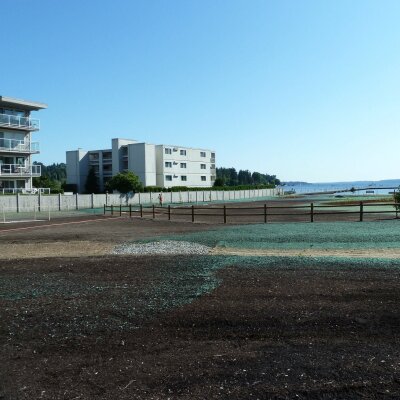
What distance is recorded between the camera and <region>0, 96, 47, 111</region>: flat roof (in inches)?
2068

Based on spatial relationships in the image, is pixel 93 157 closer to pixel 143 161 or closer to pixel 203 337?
pixel 143 161

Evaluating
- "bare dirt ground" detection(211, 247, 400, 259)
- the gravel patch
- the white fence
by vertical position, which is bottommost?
the gravel patch

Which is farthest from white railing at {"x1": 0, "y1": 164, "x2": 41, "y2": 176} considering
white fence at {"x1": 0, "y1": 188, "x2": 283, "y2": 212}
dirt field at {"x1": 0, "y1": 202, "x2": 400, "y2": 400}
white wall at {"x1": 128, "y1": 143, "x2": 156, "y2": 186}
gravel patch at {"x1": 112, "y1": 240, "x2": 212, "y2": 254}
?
dirt field at {"x1": 0, "y1": 202, "x2": 400, "y2": 400}

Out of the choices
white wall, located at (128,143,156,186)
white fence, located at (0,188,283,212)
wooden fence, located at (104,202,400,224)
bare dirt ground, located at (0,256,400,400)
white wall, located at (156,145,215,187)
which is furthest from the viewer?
white wall, located at (156,145,215,187)

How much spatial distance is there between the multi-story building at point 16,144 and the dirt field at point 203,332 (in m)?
46.2

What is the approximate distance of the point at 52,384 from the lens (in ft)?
14.9

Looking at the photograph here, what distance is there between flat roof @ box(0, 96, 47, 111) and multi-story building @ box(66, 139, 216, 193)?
38.8 metres

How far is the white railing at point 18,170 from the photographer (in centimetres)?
5231

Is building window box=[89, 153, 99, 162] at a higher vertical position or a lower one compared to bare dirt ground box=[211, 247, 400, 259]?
higher

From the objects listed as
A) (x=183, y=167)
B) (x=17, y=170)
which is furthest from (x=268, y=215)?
(x=183, y=167)

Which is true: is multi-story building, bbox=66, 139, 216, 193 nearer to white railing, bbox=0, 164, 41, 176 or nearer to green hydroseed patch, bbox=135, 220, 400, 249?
white railing, bbox=0, 164, 41, 176

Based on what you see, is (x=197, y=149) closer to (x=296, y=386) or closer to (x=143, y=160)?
(x=143, y=160)

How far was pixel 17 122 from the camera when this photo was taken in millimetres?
54219

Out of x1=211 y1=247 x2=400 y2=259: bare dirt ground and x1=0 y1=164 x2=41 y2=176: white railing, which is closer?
x1=211 y1=247 x2=400 y2=259: bare dirt ground
